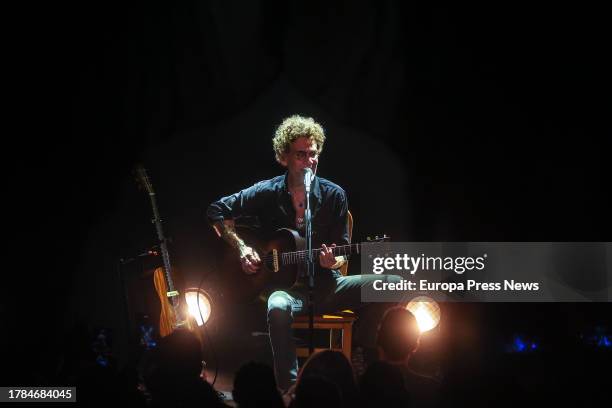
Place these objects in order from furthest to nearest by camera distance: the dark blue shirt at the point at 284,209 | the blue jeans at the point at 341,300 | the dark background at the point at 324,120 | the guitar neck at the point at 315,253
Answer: the dark background at the point at 324,120 → the dark blue shirt at the point at 284,209 → the guitar neck at the point at 315,253 → the blue jeans at the point at 341,300

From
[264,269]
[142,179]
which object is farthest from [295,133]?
[142,179]

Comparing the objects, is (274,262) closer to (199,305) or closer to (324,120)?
(199,305)

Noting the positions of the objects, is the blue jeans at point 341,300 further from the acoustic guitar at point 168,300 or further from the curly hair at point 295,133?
the curly hair at point 295,133

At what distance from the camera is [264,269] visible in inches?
176

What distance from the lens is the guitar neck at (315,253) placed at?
436cm

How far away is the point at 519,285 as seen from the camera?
214 inches

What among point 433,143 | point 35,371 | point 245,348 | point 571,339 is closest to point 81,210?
point 35,371

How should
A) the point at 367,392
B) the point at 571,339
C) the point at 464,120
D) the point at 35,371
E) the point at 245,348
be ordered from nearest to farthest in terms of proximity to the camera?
the point at 367,392
the point at 35,371
the point at 245,348
the point at 571,339
the point at 464,120

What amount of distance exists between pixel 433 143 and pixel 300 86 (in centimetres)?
129

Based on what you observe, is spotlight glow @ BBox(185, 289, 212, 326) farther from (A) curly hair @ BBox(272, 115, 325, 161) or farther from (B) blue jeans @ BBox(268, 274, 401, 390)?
(A) curly hair @ BBox(272, 115, 325, 161)

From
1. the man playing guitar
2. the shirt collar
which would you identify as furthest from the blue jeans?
the shirt collar

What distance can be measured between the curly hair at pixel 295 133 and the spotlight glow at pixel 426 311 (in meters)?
1.35

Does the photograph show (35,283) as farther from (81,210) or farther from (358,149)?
(358,149)

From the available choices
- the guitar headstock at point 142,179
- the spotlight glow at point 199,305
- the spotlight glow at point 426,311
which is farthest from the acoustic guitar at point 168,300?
the spotlight glow at point 426,311
